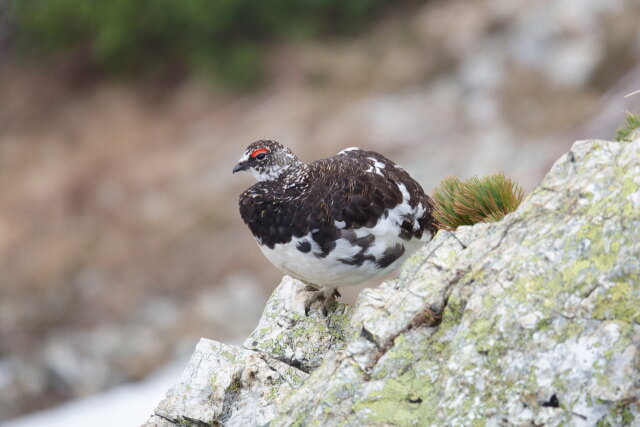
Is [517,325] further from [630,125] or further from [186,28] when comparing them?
[186,28]

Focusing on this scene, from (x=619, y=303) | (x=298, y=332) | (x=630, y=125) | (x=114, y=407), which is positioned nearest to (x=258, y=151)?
(x=298, y=332)

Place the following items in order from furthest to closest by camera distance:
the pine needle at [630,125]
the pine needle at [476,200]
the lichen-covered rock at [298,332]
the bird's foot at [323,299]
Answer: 1. the bird's foot at [323,299]
2. the lichen-covered rock at [298,332]
3. the pine needle at [476,200]
4. the pine needle at [630,125]

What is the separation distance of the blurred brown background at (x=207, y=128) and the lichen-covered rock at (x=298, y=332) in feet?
30.8

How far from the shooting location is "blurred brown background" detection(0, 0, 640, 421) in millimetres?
17703

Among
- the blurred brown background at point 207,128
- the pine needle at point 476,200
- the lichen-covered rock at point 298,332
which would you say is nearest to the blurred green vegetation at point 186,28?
the blurred brown background at point 207,128

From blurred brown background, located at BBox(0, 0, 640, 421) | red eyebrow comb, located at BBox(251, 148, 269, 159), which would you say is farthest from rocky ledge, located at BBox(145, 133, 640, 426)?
blurred brown background, located at BBox(0, 0, 640, 421)

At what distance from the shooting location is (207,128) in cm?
2069

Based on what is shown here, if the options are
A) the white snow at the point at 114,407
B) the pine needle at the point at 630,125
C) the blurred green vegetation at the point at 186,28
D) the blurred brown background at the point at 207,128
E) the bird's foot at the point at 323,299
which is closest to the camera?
the pine needle at the point at 630,125

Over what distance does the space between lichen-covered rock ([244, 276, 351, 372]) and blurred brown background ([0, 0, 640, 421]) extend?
939 centimetres

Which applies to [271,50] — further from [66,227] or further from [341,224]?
[341,224]

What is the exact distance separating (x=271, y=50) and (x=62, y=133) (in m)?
5.94

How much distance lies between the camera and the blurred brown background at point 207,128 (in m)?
17.7

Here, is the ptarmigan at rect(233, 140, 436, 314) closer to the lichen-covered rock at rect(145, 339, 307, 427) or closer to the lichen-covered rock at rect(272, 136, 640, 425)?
the lichen-covered rock at rect(145, 339, 307, 427)

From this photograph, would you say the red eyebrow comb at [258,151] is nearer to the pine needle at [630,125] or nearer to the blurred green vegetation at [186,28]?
the pine needle at [630,125]
